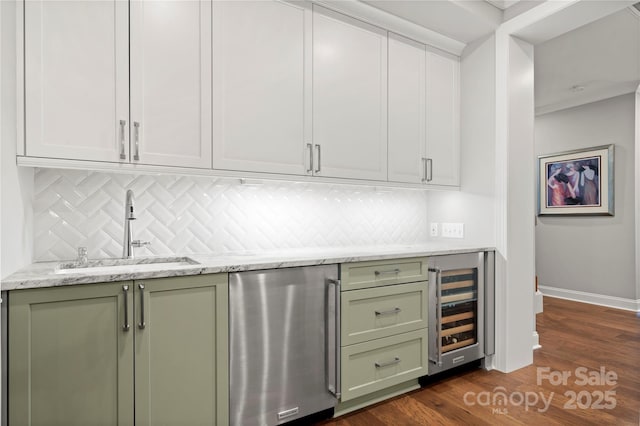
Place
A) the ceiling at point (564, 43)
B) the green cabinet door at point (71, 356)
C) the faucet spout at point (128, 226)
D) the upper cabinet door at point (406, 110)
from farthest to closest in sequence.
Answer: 1. the upper cabinet door at point (406, 110)
2. the ceiling at point (564, 43)
3. the faucet spout at point (128, 226)
4. the green cabinet door at point (71, 356)

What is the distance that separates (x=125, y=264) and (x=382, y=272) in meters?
1.43

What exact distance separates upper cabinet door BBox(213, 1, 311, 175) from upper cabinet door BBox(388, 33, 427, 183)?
0.73m

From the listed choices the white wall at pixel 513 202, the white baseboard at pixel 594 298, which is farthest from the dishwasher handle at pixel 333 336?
the white baseboard at pixel 594 298

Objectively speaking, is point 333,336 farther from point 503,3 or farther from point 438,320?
point 503,3

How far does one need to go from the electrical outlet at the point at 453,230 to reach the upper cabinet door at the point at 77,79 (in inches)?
98.7

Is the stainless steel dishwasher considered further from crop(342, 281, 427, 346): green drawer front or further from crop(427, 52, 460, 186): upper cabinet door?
crop(427, 52, 460, 186): upper cabinet door

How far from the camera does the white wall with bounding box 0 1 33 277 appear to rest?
4.38 feet

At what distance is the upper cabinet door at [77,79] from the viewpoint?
4.92ft

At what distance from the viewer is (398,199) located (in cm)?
308

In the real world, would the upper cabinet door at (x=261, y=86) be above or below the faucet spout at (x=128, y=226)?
above

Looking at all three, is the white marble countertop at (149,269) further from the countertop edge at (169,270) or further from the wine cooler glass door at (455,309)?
the wine cooler glass door at (455,309)

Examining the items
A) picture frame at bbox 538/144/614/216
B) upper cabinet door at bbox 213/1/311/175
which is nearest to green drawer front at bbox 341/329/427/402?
upper cabinet door at bbox 213/1/311/175

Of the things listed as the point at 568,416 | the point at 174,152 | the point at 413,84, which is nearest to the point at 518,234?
the point at 568,416

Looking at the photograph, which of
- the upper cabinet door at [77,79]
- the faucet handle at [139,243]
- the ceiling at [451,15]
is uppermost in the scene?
the ceiling at [451,15]
